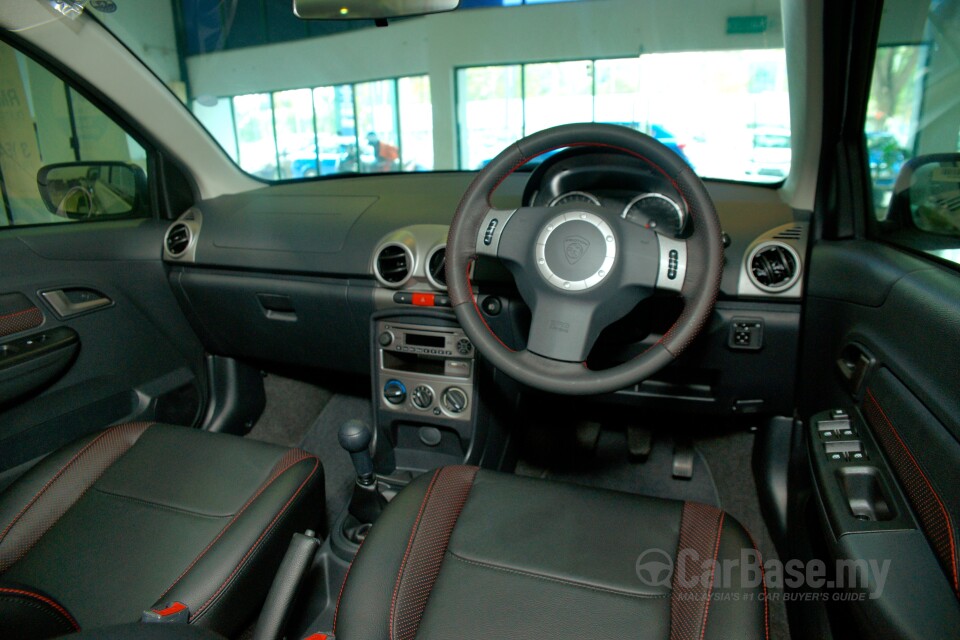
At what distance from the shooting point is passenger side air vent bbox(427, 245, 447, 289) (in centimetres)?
193

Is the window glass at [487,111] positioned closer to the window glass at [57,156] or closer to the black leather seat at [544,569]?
the black leather seat at [544,569]

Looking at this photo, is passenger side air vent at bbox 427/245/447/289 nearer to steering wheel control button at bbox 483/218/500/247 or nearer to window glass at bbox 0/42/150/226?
steering wheel control button at bbox 483/218/500/247

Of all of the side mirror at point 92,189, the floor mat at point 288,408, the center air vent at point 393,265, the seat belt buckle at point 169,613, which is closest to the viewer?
the seat belt buckle at point 169,613

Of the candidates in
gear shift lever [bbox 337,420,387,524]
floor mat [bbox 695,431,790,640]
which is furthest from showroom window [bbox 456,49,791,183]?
gear shift lever [bbox 337,420,387,524]

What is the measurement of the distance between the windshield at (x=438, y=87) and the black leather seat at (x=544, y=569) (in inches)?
31.4

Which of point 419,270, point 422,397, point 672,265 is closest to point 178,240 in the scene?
point 419,270

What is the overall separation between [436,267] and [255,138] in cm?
138

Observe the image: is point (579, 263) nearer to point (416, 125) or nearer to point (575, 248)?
point (575, 248)

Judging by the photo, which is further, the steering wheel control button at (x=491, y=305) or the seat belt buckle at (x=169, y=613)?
the steering wheel control button at (x=491, y=305)

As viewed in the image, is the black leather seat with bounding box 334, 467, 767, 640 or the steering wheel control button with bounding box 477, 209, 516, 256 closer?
the black leather seat with bounding box 334, 467, 767, 640

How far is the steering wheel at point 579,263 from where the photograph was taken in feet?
4.10

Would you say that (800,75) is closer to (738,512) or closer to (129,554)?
(738,512)

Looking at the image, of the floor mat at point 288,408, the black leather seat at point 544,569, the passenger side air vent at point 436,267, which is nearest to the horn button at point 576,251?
the black leather seat at point 544,569

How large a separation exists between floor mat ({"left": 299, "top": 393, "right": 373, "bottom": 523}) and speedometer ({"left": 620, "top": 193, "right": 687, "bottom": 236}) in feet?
4.45
